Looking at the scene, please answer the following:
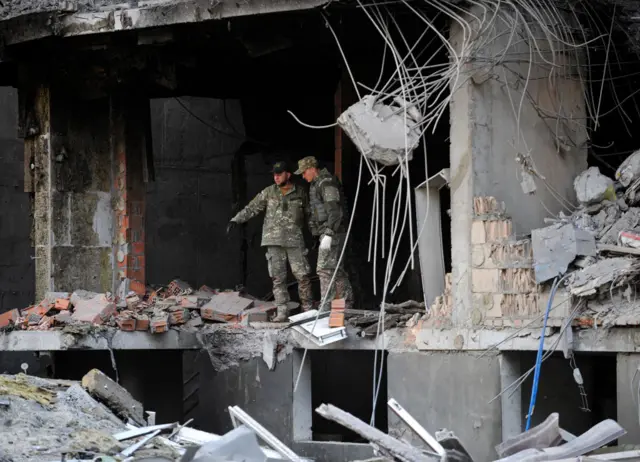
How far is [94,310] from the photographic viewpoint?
42.9ft

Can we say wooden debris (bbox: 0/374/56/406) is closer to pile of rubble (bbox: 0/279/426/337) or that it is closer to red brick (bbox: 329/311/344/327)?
pile of rubble (bbox: 0/279/426/337)

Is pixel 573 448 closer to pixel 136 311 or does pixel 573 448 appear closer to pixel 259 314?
pixel 259 314

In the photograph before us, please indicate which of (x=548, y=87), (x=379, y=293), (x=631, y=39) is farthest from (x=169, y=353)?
(x=631, y=39)

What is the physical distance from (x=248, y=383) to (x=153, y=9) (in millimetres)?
4476

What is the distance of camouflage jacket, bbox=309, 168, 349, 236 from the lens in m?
12.9

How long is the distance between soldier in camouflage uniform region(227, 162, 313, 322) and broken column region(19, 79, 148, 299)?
189 centimetres

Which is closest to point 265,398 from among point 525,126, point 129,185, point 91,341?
point 91,341

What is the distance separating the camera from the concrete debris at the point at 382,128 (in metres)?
11.4

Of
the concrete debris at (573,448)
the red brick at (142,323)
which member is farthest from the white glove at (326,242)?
the concrete debris at (573,448)

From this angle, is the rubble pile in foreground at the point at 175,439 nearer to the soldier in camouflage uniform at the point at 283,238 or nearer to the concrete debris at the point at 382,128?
the concrete debris at the point at 382,128

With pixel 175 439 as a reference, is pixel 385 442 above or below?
above

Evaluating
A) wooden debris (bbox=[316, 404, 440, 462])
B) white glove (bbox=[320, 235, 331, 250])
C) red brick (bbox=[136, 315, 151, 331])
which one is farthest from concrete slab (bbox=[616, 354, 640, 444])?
red brick (bbox=[136, 315, 151, 331])

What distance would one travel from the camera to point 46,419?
30.3 feet

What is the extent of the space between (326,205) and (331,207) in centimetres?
7
